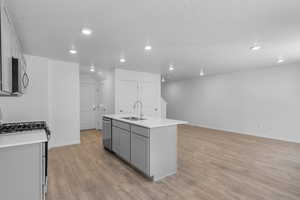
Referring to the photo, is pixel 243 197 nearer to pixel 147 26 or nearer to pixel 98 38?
pixel 147 26

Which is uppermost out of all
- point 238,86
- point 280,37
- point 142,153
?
point 280,37

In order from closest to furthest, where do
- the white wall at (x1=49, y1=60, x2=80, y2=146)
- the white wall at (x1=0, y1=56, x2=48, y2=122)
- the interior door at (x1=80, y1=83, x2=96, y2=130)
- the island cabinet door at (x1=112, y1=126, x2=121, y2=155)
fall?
the island cabinet door at (x1=112, y1=126, x2=121, y2=155)
the white wall at (x1=0, y1=56, x2=48, y2=122)
the white wall at (x1=49, y1=60, x2=80, y2=146)
the interior door at (x1=80, y1=83, x2=96, y2=130)

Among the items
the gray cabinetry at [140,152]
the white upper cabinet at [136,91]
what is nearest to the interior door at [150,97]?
the white upper cabinet at [136,91]

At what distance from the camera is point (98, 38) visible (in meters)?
2.73

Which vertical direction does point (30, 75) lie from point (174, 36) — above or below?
below

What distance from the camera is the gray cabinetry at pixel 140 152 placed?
8.11ft

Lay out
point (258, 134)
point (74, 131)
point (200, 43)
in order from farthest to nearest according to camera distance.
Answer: point (258, 134) → point (74, 131) → point (200, 43)

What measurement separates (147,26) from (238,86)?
517 cm

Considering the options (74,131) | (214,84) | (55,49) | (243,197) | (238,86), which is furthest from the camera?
(214,84)

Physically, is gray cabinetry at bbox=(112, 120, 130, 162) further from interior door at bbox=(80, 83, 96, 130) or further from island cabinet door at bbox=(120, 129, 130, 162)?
interior door at bbox=(80, 83, 96, 130)

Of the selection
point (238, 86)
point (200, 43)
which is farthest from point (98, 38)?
point (238, 86)

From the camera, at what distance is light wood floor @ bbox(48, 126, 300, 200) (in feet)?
6.89

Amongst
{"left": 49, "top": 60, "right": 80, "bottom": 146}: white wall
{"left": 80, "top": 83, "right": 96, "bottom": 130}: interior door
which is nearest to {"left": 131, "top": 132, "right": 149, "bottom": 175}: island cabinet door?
{"left": 49, "top": 60, "right": 80, "bottom": 146}: white wall

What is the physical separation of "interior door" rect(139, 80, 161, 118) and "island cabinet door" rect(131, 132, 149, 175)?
329 centimetres
